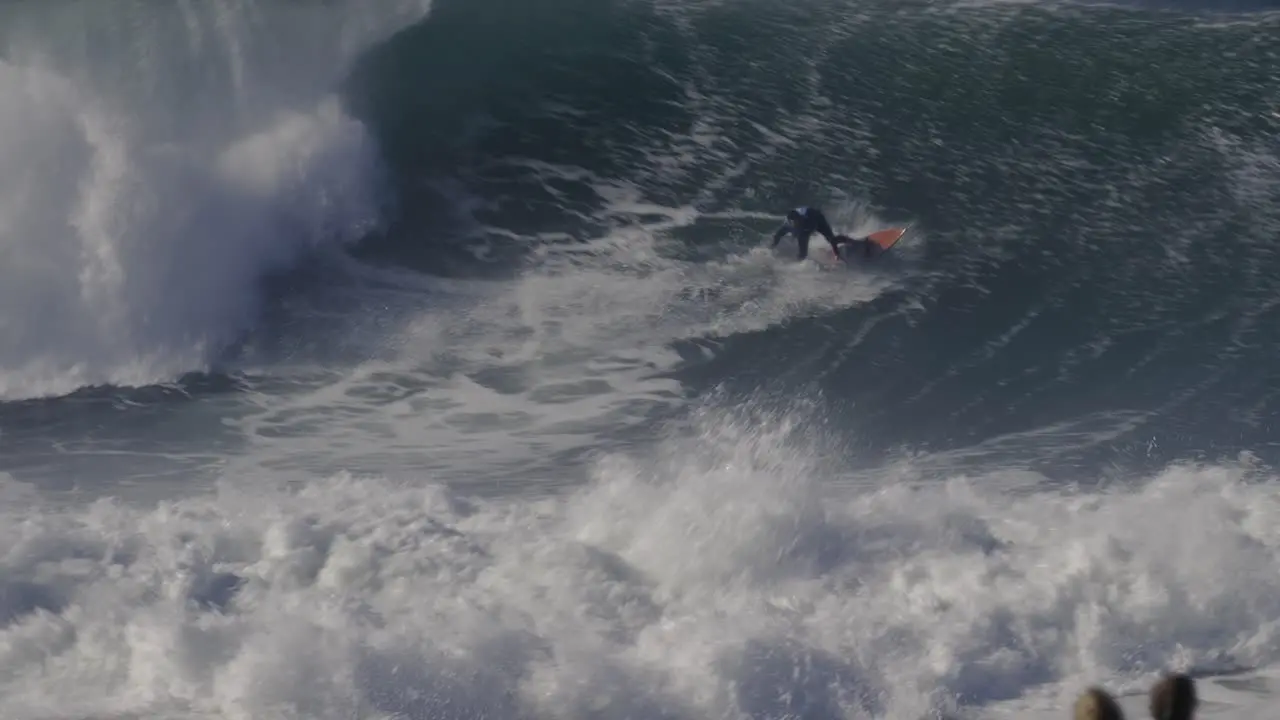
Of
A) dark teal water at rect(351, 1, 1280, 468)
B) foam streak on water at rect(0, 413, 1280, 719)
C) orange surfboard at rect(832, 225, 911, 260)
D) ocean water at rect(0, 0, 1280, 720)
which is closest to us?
foam streak on water at rect(0, 413, 1280, 719)

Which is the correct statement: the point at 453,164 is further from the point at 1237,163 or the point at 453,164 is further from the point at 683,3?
the point at 1237,163

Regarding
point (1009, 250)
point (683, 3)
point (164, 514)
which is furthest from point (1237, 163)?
point (164, 514)

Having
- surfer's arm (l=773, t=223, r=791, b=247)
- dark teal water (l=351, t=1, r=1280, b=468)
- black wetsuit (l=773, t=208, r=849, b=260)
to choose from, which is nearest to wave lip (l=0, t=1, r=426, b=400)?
dark teal water (l=351, t=1, r=1280, b=468)

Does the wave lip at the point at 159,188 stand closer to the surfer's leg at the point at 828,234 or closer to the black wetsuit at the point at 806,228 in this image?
the black wetsuit at the point at 806,228

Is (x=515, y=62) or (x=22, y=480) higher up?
(x=515, y=62)

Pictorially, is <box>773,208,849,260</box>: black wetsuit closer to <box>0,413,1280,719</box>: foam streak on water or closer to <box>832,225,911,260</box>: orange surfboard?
<box>832,225,911,260</box>: orange surfboard

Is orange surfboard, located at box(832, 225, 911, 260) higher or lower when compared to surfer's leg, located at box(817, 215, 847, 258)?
lower

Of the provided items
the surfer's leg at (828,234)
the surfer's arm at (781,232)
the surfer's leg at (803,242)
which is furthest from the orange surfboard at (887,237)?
the surfer's arm at (781,232)

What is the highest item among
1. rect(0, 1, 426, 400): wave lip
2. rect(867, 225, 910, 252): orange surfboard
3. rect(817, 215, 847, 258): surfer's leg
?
rect(0, 1, 426, 400): wave lip
